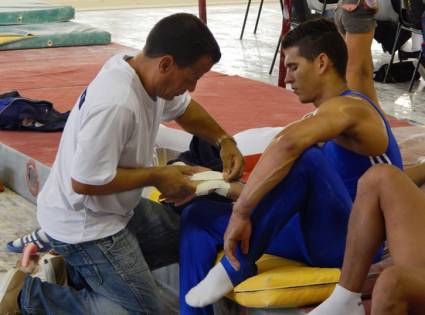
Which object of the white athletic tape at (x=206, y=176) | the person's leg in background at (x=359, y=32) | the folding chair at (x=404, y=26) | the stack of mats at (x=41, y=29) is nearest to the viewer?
the white athletic tape at (x=206, y=176)

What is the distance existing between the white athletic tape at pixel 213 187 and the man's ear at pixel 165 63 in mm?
364

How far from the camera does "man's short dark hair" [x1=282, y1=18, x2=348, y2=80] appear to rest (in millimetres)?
2539

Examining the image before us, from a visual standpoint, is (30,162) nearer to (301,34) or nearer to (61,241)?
(61,241)

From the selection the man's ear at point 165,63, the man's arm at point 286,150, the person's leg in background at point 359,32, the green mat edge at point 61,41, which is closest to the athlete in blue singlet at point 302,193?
the man's arm at point 286,150

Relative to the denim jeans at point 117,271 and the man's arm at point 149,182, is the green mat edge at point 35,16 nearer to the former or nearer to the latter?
the denim jeans at point 117,271

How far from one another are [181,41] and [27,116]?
2063 mm

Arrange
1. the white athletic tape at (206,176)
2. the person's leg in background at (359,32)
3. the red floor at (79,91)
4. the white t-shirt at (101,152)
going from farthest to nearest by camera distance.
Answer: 1. the red floor at (79,91)
2. the person's leg in background at (359,32)
3. the white athletic tape at (206,176)
4. the white t-shirt at (101,152)

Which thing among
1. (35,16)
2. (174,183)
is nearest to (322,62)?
(174,183)

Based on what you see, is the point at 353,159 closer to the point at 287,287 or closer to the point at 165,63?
the point at 287,287

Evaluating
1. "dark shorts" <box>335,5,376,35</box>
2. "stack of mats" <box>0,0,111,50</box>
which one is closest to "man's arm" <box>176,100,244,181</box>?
"dark shorts" <box>335,5,376,35</box>

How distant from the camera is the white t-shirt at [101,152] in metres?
2.24

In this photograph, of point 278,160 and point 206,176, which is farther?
point 206,176

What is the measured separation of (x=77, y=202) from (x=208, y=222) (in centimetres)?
39

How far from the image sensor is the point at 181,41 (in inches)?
91.6
